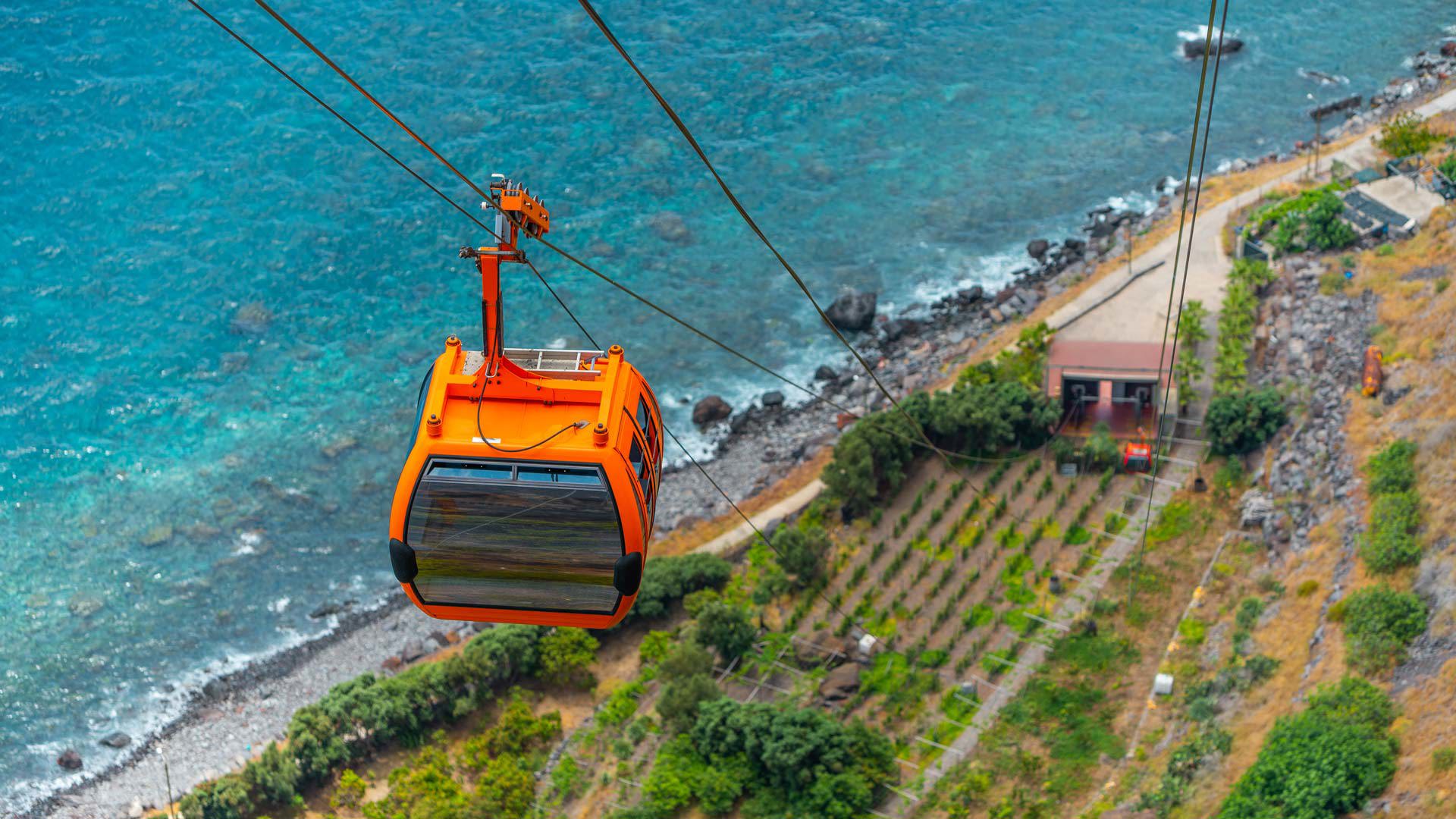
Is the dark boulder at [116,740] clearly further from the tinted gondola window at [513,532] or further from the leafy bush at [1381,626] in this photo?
the leafy bush at [1381,626]

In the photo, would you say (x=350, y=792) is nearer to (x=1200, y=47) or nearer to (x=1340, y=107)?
(x=1340, y=107)

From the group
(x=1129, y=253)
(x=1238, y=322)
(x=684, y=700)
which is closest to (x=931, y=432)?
(x=1238, y=322)

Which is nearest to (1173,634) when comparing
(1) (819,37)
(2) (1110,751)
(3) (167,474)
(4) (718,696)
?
(2) (1110,751)

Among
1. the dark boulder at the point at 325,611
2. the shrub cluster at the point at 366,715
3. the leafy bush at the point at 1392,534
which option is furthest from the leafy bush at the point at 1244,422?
the dark boulder at the point at 325,611

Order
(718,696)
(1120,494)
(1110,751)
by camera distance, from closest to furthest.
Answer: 1. (1110,751)
2. (718,696)
3. (1120,494)

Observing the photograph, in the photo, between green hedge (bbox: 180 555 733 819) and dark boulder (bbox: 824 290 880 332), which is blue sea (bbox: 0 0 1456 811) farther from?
green hedge (bbox: 180 555 733 819)

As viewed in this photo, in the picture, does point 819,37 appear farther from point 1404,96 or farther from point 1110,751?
point 1110,751
